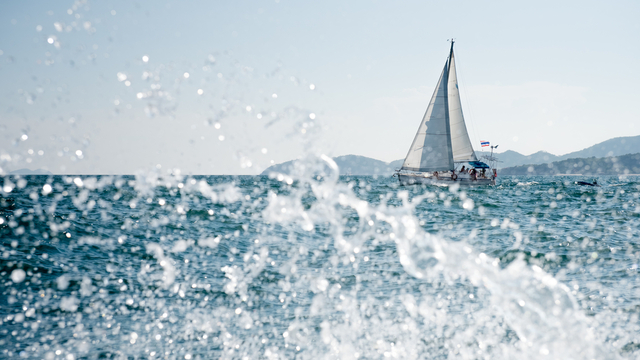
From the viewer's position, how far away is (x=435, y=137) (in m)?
43.6

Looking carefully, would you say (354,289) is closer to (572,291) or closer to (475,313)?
(475,313)

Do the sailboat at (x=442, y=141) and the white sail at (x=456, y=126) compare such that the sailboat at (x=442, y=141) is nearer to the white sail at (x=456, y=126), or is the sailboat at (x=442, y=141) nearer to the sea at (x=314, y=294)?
the white sail at (x=456, y=126)

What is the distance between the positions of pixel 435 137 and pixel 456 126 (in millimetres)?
2598

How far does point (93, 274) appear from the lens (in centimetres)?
923

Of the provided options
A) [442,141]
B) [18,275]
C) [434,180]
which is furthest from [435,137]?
[18,275]

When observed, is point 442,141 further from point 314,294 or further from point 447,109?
point 314,294

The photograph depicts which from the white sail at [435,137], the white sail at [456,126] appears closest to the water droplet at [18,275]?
the white sail at [435,137]

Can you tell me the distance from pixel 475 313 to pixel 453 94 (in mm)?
39681

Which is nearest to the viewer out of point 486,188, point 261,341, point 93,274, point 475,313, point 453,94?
point 261,341

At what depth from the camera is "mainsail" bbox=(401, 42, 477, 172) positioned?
43.3 meters

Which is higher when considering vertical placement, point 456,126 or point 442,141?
point 456,126

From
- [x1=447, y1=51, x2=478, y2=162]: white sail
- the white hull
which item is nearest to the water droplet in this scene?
the white hull

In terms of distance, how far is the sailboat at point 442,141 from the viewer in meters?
43.4

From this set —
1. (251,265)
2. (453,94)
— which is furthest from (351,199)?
(453,94)
